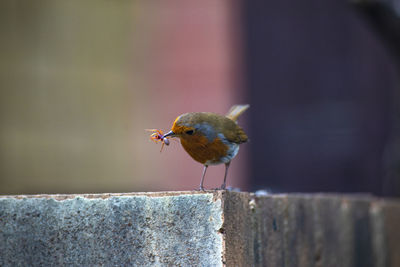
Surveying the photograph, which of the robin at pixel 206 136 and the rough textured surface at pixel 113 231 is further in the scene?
the robin at pixel 206 136

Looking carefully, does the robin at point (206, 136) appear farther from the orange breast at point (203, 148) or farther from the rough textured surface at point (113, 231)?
the rough textured surface at point (113, 231)

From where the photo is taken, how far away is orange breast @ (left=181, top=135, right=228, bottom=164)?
9.47ft

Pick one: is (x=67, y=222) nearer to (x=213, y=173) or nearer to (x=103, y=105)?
(x=213, y=173)

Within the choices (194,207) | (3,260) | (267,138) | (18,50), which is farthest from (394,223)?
(18,50)

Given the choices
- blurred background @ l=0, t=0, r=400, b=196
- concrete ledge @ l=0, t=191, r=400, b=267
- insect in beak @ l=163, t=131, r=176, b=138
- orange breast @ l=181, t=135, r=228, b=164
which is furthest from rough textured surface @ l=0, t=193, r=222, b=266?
blurred background @ l=0, t=0, r=400, b=196

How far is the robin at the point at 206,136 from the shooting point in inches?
112

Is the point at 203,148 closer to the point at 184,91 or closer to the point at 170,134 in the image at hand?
the point at 170,134

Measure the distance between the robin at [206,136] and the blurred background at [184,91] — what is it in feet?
14.0

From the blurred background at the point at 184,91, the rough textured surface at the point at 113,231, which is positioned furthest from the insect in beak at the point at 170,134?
the blurred background at the point at 184,91

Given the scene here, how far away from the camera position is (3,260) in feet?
6.98

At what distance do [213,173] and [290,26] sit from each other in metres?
2.17

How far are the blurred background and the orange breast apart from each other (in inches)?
172

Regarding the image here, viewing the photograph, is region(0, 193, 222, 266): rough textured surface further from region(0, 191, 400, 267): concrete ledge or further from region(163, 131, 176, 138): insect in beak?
region(163, 131, 176, 138): insect in beak

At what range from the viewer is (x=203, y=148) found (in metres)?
2.94
